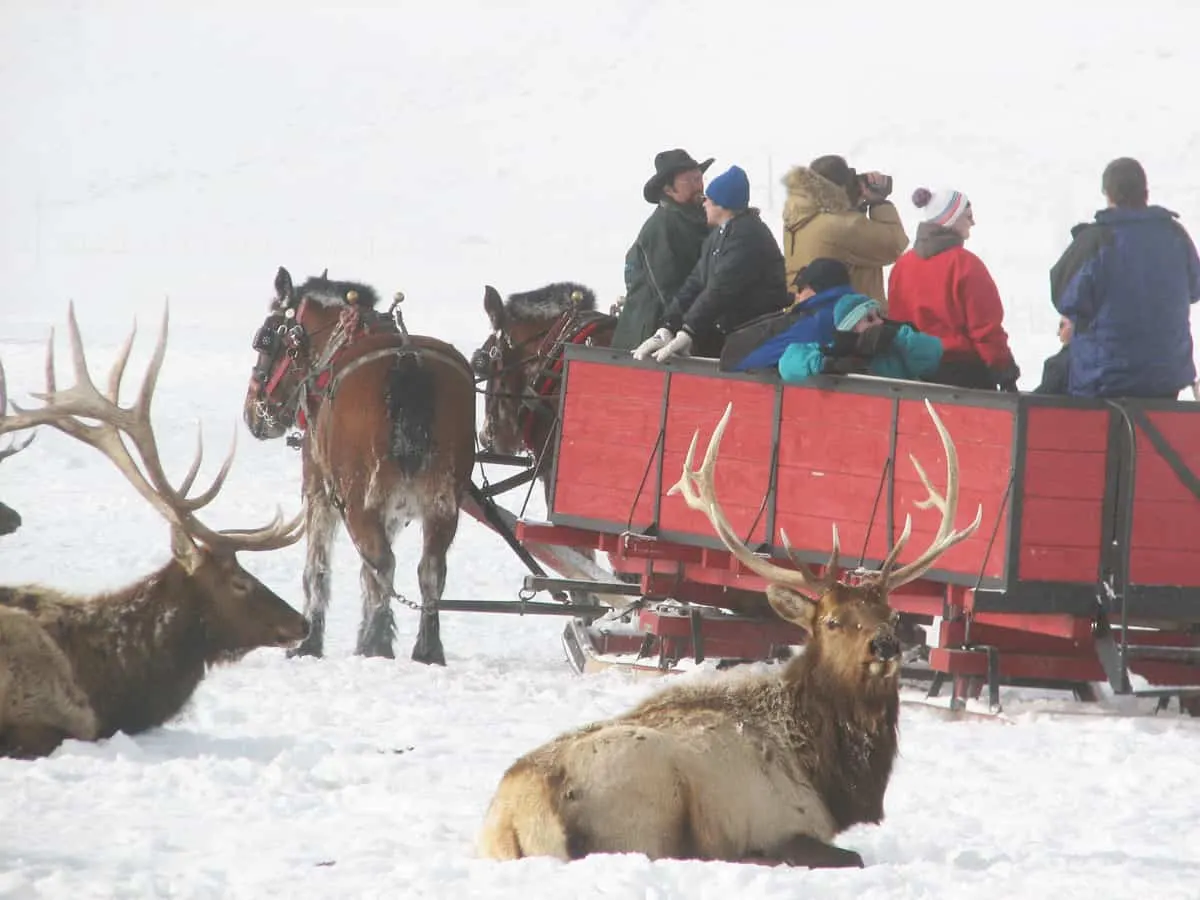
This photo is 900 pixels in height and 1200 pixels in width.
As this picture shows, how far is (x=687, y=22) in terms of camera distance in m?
83.7

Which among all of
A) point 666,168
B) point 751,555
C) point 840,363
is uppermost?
point 666,168

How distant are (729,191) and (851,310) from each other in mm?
1271

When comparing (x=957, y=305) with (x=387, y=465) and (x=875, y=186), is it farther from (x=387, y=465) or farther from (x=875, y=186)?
(x=387, y=465)

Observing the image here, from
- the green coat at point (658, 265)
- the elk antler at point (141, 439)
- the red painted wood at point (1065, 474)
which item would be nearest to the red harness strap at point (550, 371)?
the green coat at point (658, 265)

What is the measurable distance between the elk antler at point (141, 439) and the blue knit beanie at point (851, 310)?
2653 millimetres

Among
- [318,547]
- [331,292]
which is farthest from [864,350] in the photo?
[331,292]

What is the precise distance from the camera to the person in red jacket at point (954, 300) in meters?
9.49

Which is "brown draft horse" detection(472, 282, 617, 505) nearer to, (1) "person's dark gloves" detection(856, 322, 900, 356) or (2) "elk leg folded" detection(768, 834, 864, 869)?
(1) "person's dark gloves" detection(856, 322, 900, 356)

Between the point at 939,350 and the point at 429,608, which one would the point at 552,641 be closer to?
the point at 429,608

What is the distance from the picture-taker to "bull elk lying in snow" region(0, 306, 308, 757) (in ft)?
25.2

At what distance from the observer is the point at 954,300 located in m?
9.51

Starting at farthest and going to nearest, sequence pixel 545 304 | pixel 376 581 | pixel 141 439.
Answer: pixel 545 304 → pixel 376 581 → pixel 141 439

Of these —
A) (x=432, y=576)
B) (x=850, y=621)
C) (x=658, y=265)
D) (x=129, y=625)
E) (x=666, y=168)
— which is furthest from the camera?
(x=432, y=576)

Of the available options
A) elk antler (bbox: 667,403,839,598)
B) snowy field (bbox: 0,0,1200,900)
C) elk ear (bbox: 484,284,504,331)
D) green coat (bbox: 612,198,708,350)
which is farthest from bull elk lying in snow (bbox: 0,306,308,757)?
elk ear (bbox: 484,284,504,331)
